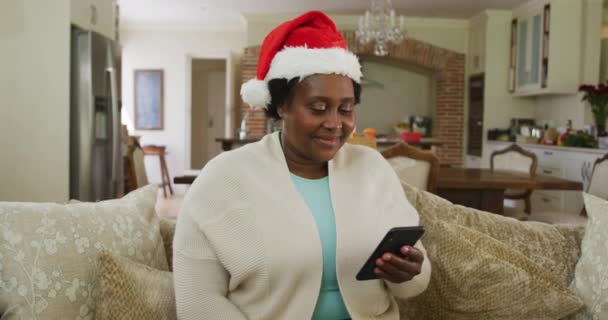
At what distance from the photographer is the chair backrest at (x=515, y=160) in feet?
14.0

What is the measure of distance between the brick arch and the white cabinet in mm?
2928

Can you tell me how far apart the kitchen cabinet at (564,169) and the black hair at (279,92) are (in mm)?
4325

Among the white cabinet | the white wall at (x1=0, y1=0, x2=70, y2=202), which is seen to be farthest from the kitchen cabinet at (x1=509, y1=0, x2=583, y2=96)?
the white wall at (x1=0, y1=0, x2=70, y2=202)

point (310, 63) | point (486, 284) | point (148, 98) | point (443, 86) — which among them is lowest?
point (486, 284)

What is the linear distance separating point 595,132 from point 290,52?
506 cm

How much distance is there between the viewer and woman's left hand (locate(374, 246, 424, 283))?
4.20 feet

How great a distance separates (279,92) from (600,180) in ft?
9.89

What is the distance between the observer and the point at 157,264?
159cm

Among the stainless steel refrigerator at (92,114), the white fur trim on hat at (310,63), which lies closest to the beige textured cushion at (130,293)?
the white fur trim on hat at (310,63)

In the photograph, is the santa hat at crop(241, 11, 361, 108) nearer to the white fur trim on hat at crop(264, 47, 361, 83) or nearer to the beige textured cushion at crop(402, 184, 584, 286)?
the white fur trim on hat at crop(264, 47, 361, 83)

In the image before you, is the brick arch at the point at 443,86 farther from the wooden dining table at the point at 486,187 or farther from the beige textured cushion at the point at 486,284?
the beige textured cushion at the point at 486,284

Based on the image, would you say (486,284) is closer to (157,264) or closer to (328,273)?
(328,273)

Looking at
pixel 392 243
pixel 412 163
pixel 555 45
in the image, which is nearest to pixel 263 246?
pixel 392 243

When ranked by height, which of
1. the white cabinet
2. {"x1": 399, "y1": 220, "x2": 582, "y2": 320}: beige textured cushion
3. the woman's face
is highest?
the white cabinet
